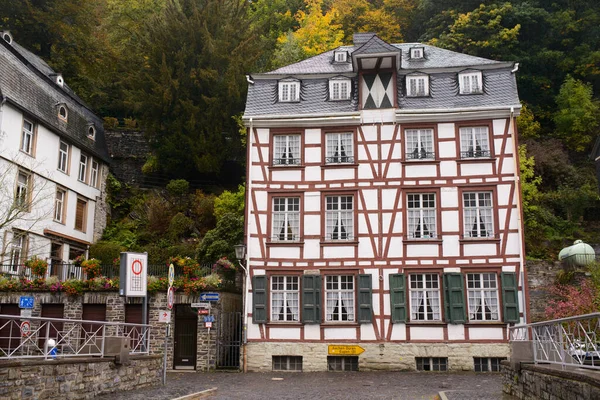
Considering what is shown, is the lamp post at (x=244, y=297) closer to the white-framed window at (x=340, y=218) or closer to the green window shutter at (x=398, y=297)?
the white-framed window at (x=340, y=218)

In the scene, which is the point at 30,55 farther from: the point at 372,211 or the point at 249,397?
the point at 249,397

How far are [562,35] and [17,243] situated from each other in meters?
30.9

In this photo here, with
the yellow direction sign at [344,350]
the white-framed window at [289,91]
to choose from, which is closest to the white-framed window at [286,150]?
the white-framed window at [289,91]

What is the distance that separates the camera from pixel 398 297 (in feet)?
70.4

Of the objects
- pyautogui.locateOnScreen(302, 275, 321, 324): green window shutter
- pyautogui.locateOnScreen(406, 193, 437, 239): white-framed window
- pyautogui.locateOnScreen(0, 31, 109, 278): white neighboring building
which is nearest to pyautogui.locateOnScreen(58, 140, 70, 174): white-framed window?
pyautogui.locateOnScreen(0, 31, 109, 278): white neighboring building

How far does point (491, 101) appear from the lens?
22.9 metres

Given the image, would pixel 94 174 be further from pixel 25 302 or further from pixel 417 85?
pixel 417 85

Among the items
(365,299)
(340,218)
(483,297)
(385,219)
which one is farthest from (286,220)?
(483,297)

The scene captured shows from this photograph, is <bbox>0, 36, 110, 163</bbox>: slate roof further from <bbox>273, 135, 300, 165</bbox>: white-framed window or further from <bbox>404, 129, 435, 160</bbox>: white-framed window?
<bbox>404, 129, 435, 160</bbox>: white-framed window

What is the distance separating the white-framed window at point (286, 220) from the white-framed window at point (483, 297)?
6.19m

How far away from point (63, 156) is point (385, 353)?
1698cm

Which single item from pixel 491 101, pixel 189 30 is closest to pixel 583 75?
pixel 491 101

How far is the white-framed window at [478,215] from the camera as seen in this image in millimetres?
21766

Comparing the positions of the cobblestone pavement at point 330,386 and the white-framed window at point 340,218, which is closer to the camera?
the cobblestone pavement at point 330,386
